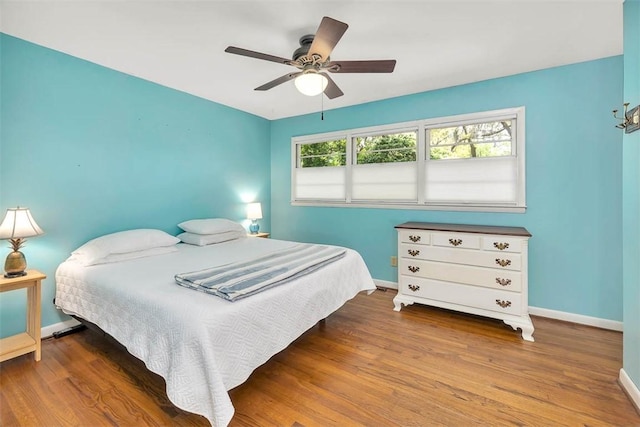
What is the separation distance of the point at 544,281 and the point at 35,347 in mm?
4489

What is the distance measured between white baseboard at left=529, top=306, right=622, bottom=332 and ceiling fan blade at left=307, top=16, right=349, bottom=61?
10.3 feet

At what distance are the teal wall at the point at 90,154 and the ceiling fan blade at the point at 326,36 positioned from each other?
2186mm

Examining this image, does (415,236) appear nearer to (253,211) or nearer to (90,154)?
(253,211)

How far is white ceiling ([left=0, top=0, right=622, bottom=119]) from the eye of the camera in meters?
1.86

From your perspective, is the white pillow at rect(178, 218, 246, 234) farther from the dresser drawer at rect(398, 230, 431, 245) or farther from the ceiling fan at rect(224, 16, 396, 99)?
the dresser drawer at rect(398, 230, 431, 245)

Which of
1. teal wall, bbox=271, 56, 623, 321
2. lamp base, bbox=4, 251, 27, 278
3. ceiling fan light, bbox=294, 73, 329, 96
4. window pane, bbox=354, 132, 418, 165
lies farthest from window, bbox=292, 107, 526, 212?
lamp base, bbox=4, 251, 27, 278

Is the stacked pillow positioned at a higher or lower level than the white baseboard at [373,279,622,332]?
higher

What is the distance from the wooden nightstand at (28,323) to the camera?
1.93 metres

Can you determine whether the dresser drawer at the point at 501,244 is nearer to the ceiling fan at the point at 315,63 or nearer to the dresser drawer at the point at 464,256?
the dresser drawer at the point at 464,256

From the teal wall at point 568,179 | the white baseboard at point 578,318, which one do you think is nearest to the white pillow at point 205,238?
the teal wall at point 568,179

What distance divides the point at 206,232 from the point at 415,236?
2.34 metres

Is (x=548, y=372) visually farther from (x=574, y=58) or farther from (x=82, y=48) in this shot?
(x=82, y=48)

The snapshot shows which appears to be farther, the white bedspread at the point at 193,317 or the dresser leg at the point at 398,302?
the dresser leg at the point at 398,302

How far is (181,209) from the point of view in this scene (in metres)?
3.41
